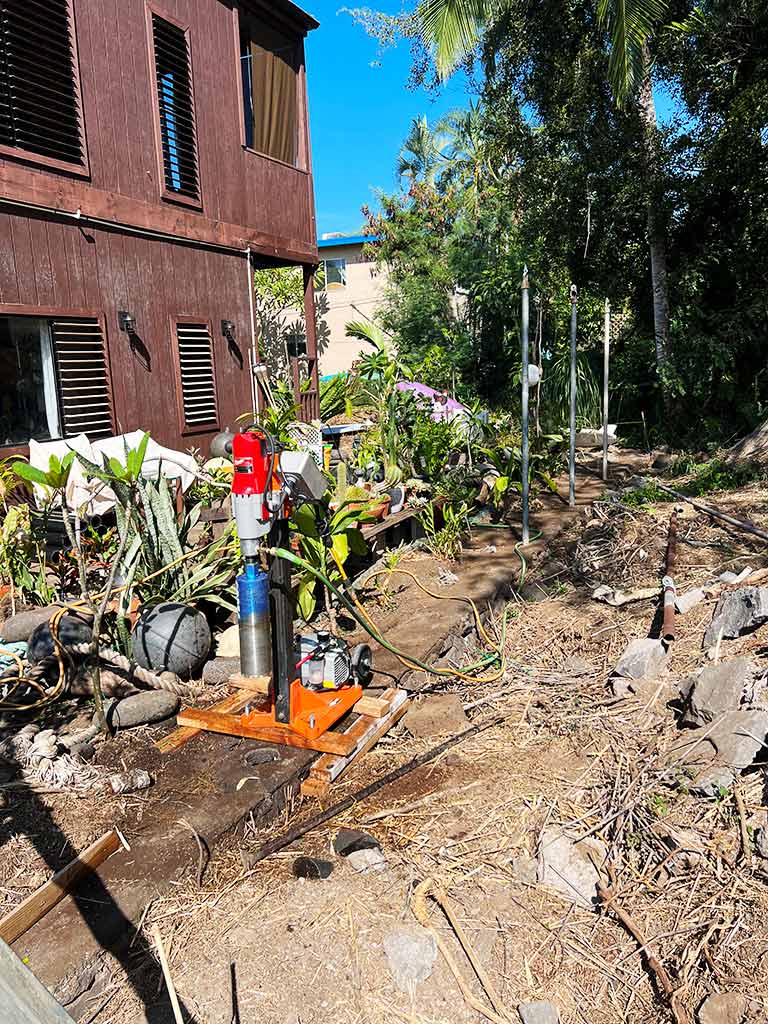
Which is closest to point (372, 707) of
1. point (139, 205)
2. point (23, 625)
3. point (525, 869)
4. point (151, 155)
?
point (525, 869)

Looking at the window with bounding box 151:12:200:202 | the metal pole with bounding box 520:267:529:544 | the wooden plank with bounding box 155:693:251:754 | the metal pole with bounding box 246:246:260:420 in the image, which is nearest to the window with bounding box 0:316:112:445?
the window with bounding box 151:12:200:202

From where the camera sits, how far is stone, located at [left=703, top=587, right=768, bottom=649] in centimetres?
416

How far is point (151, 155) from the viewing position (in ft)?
29.1

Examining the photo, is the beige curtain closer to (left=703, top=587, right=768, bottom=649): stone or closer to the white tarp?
the white tarp

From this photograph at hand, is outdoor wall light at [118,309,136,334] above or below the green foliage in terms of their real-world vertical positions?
above

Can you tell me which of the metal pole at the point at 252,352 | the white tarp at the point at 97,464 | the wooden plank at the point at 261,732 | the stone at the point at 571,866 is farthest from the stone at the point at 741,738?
the metal pole at the point at 252,352

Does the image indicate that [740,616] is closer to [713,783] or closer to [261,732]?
[713,783]

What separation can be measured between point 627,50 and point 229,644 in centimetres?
1110

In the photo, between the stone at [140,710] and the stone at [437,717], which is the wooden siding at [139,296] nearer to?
the stone at [140,710]

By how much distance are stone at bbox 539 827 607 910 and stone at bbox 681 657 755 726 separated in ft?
2.95

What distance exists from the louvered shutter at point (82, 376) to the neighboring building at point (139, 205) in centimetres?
2

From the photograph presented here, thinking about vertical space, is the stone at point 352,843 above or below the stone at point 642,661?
below

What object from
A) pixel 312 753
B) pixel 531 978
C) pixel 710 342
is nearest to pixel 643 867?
pixel 531 978

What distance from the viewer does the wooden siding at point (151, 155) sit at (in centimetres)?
793
